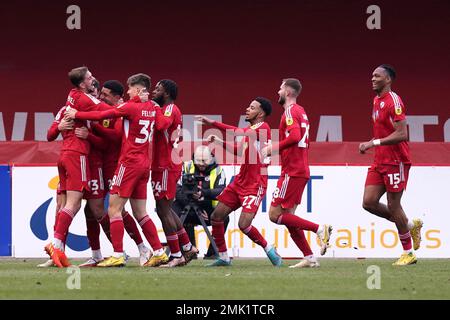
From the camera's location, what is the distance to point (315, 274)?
1202cm

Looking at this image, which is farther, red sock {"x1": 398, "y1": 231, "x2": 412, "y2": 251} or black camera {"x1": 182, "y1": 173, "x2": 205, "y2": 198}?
black camera {"x1": 182, "y1": 173, "x2": 205, "y2": 198}

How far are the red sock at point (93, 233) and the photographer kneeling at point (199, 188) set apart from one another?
6.55 ft

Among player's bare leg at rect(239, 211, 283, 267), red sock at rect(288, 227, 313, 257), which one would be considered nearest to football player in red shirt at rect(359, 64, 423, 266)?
red sock at rect(288, 227, 313, 257)

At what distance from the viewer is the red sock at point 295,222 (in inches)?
517

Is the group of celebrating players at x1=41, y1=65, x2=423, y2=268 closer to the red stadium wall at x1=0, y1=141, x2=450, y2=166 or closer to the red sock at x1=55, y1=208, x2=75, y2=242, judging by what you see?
the red sock at x1=55, y1=208, x2=75, y2=242

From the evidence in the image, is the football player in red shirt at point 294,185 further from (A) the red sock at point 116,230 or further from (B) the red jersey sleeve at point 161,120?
(A) the red sock at point 116,230

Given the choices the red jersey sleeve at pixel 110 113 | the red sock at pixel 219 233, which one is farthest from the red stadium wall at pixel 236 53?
the red jersey sleeve at pixel 110 113

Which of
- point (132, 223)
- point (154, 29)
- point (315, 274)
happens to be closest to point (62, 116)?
point (132, 223)

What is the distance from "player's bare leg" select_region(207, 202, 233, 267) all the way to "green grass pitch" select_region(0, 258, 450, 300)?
21 cm

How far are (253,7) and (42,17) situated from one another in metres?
3.85

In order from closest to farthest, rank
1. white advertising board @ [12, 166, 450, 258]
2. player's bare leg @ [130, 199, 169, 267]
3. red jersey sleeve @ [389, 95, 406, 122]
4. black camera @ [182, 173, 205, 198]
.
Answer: player's bare leg @ [130, 199, 169, 267] < red jersey sleeve @ [389, 95, 406, 122] < black camera @ [182, 173, 205, 198] < white advertising board @ [12, 166, 450, 258]

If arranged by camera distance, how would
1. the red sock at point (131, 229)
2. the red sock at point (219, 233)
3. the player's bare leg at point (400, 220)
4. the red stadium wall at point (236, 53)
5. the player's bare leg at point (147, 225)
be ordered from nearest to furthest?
1. the player's bare leg at point (147, 225)
2. the player's bare leg at point (400, 220)
3. the red sock at point (219, 233)
4. the red sock at point (131, 229)
5. the red stadium wall at point (236, 53)

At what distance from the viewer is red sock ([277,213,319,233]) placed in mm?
13141
